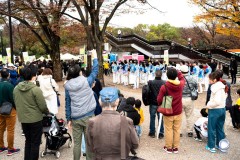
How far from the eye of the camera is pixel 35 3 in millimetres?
18609

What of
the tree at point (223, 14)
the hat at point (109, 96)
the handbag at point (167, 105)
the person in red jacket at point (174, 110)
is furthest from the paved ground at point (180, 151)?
the tree at point (223, 14)

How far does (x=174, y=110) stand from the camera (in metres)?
5.42

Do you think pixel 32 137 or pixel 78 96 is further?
pixel 32 137

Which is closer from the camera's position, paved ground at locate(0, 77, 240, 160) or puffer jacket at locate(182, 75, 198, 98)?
paved ground at locate(0, 77, 240, 160)

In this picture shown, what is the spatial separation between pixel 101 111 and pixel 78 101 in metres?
0.62

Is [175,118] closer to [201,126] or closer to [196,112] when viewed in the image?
[201,126]

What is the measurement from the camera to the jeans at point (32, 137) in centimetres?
454

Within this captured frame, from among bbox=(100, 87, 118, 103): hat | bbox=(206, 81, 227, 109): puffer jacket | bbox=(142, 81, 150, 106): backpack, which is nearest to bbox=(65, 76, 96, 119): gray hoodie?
bbox=(100, 87, 118, 103): hat

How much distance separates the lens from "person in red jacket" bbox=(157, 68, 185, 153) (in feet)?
17.5

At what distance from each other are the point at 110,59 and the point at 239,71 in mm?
14143

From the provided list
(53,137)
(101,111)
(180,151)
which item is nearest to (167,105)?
(180,151)

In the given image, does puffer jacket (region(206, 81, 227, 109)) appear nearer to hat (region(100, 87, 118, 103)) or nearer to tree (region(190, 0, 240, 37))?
hat (region(100, 87, 118, 103))

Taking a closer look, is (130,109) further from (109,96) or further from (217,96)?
(109,96)

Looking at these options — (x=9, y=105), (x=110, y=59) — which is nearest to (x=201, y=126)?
(x=9, y=105)
